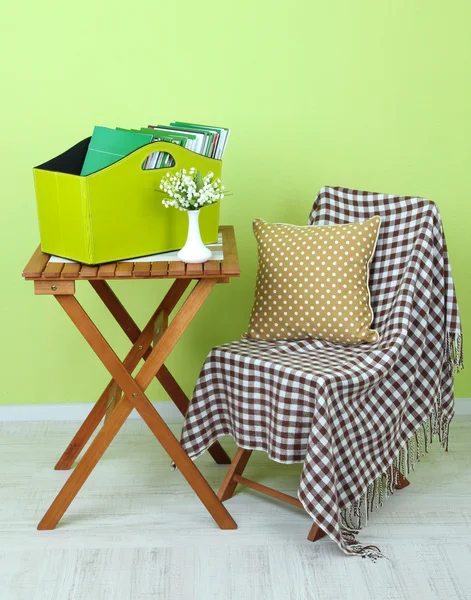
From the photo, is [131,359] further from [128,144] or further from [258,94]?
[258,94]

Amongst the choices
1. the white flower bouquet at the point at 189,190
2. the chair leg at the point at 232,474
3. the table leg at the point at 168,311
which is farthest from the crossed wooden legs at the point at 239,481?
the white flower bouquet at the point at 189,190

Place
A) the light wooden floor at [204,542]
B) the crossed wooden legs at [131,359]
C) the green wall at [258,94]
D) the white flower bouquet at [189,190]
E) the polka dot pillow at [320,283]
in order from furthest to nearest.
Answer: the green wall at [258,94], the crossed wooden legs at [131,359], the polka dot pillow at [320,283], the white flower bouquet at [189,190], the light wooden floor at [204,542]

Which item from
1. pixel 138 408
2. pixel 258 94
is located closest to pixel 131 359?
pixel 138 408

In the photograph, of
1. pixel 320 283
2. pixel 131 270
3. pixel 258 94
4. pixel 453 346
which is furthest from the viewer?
pixel 258 94

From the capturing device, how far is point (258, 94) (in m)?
2.88

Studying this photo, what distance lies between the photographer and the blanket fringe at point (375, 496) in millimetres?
2264

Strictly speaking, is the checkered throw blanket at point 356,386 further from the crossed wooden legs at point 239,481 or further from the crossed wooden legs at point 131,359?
the crossed wooden legs at point 131,359

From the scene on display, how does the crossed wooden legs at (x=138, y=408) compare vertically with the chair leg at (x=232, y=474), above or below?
above

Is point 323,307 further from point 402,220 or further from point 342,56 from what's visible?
point 342,56

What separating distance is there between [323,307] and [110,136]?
792 millimetres

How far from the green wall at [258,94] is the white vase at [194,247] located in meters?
0.71

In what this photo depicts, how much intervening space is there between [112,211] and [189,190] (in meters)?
0.21

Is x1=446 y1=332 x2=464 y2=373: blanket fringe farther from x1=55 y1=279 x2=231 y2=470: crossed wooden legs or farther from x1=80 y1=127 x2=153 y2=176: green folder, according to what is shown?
x1=80 y1=127 x2=153 y2=176: green folder

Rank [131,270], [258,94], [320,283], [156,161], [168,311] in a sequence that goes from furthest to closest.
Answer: [258,94], [168,311], [320,283], [156,161], [131,270]
